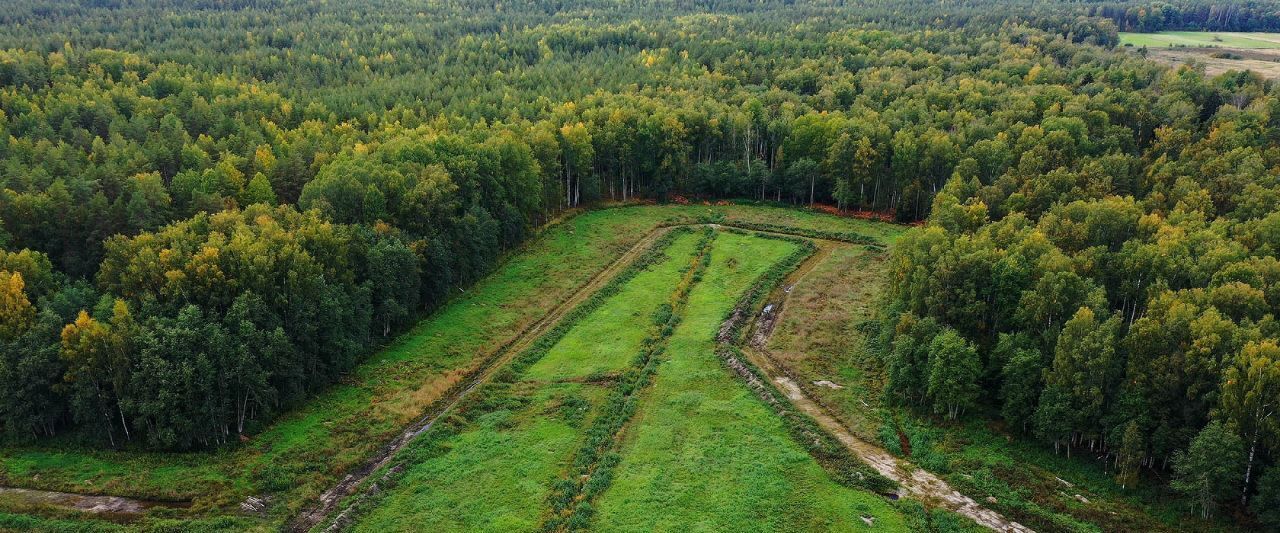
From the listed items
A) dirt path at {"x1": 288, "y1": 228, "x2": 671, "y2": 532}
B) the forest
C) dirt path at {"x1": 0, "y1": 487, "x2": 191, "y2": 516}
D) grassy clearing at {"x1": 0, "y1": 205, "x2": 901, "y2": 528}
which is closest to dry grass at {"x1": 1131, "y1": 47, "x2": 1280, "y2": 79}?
the forest

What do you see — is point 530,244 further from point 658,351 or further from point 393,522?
point 393,522

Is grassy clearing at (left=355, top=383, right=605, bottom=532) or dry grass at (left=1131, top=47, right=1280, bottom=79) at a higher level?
dry grass at (left=1131, top=47, right=1280, bottom=79)

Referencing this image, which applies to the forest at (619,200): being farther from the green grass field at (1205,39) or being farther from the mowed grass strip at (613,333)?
the green grass field at (1205,39)

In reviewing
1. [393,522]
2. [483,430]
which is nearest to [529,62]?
[483,430]

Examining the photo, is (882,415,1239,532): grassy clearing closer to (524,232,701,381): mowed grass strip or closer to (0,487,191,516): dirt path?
(524,232,701,381): mowed grass strip

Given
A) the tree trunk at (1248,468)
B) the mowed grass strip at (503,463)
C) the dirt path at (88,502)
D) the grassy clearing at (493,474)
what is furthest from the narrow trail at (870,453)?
the dirt path at (88,502)

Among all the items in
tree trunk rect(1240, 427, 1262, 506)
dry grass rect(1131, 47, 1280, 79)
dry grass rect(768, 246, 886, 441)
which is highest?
dry grass rect(1131, 47, 1280, 79)
